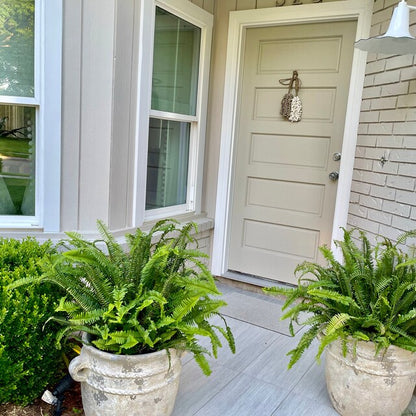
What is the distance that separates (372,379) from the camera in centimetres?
173

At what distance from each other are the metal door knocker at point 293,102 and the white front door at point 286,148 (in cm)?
4

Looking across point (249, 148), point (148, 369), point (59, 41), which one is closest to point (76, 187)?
point (59, 41)

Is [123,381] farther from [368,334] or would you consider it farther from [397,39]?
[397,39]

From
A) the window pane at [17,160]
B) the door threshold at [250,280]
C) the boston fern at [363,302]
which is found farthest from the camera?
the door threshold at [250,280]

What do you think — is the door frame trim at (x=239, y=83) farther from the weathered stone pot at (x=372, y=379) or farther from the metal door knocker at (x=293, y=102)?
the weathered stone pot at (x=372, y=379)

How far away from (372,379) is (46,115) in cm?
208

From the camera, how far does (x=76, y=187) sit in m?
2.35

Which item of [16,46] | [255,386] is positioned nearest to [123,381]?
[255,386]

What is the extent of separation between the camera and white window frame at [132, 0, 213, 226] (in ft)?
8.39

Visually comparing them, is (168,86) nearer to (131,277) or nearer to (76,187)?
(76,187)

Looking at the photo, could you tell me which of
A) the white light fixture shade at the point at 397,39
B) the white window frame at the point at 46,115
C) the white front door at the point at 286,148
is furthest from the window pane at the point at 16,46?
the white light fixture shade at the point at 397,39

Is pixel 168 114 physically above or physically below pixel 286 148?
above

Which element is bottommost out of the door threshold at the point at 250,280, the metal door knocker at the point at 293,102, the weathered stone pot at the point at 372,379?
the door threshold at the point at 250,280

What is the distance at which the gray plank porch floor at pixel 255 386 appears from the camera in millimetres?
1916
